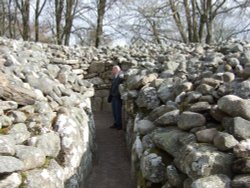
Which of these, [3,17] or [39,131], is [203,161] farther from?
[3,17]

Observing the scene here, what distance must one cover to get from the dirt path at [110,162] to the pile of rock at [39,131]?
0.24 meters

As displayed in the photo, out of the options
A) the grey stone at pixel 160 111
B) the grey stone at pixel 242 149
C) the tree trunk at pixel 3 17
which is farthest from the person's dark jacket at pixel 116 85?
the tree trunk at pixel 3 17

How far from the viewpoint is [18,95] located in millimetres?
4871

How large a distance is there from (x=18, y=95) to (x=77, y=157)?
1.06 meters

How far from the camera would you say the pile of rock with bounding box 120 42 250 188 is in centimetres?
346

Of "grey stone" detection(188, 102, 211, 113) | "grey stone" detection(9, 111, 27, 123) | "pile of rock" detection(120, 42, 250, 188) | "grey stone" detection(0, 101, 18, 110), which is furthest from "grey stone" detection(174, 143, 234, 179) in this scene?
"grey stone" detection(0, 101, 18, 110)

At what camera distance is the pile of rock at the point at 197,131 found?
346 cm

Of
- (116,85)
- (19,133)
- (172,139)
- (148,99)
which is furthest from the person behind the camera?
(116,85)

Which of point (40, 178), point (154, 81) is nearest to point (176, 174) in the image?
point (40, 178)

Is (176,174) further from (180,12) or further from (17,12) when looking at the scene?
(17,12)

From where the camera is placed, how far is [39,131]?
4465 mm

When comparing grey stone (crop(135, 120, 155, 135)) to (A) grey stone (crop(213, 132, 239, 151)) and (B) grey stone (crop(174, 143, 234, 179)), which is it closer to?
(B) grey stone (crop(174, 143, 234, 179))

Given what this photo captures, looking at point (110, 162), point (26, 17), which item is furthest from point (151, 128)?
point (26, 17)

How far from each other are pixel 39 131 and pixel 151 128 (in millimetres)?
1503
